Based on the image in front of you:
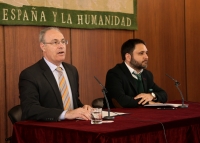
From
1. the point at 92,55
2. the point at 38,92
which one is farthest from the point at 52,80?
the point at 92,55

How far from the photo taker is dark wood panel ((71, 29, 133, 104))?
5902mm

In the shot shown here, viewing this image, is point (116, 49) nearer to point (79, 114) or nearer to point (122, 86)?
point (122, 86)

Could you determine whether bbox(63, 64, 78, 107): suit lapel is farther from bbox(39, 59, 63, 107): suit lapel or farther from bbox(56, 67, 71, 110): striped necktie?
bbox(39, 59, 63, 107): suit lapel

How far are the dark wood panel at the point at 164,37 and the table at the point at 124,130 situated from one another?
9.88ft

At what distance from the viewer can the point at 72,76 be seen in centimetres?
443

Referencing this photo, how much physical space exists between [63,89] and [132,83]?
117cm

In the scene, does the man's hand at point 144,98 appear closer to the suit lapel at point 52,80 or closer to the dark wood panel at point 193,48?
the suit lapel at point 52,80

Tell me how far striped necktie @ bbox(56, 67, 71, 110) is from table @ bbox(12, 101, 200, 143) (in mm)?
609

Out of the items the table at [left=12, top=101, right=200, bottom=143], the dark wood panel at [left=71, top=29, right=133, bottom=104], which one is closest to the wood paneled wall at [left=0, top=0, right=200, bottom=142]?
the dark wood panel at [left=71, top=29, right=133, bottom=104]

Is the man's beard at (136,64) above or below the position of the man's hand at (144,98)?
above

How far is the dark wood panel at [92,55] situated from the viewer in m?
5.90

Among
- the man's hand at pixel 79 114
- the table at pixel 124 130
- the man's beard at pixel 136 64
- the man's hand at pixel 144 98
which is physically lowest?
the table at pixel 124 130

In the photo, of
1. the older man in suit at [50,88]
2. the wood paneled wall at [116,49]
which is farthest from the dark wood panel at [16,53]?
the older man in suit at [50,88]

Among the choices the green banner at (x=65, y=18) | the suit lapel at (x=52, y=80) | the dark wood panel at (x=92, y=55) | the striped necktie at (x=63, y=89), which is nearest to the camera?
the suit lapel at (x=52, y=80)
